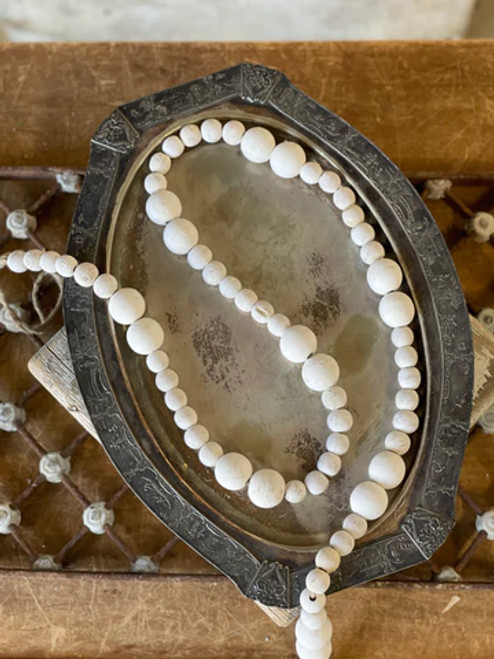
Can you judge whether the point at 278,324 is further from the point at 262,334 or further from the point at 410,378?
the point at 410,378

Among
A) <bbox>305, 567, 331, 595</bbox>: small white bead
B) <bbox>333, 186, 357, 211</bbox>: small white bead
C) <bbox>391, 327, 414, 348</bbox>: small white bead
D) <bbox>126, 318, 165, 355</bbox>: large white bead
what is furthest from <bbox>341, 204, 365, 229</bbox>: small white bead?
<bbox>305, 567, 331, 595</bbox>: small white bead

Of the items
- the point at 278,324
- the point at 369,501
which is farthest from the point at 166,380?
the point at 369,501

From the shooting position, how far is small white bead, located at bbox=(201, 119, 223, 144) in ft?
2.00

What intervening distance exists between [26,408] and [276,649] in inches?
16.6

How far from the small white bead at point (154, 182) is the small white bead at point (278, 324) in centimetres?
17

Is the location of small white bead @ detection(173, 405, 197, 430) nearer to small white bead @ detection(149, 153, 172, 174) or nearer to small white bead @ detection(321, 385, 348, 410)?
small white bead @ detection(321, 385, 348, 410)

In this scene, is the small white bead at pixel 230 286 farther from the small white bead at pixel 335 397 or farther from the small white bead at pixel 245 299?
the small white bead at pixel 335 397

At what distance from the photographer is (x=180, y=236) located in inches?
23.2

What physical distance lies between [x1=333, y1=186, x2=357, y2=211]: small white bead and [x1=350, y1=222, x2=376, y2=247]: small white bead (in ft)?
0.08

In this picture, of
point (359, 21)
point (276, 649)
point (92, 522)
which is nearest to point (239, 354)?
point (92, 522)

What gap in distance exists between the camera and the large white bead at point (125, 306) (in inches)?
22.3

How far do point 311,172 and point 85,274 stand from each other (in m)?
0.25

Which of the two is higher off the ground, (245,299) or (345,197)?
(345,197)

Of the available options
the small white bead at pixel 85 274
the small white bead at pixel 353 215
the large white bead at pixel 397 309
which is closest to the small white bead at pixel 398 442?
the large white bead at pixel 397 309
